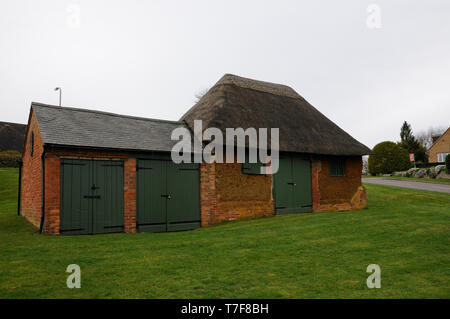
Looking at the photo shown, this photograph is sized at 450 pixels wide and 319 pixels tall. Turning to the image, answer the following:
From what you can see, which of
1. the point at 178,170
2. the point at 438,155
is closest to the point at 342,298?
the point at 178,170

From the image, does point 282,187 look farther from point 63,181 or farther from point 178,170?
point 63,181

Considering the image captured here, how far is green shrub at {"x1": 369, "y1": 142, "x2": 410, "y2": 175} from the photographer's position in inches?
1677

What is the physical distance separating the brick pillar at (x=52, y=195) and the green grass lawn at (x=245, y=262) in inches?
14.5

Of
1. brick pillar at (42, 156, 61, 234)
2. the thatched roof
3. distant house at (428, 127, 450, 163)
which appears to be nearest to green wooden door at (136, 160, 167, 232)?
brick pillar at (42, 156, 61, 234)

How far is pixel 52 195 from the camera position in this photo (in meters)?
9.18

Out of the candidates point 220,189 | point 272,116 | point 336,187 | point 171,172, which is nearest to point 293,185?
point 336,187

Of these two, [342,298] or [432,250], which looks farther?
[432,250]

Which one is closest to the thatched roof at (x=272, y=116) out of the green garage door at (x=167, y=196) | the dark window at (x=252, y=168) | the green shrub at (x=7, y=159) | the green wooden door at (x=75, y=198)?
the dark window at (x=252, y=168)

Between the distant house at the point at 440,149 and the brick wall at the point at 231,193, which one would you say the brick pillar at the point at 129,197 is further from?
the distant house at the point at 440,149

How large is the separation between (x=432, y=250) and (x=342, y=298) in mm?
3427

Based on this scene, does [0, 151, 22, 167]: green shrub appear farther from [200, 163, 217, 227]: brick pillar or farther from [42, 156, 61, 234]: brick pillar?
[200, 163, 217, 227]: brick pillar

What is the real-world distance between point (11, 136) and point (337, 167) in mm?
35223

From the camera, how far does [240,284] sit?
4.72 meters

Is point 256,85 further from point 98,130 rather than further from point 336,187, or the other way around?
point 98,130
